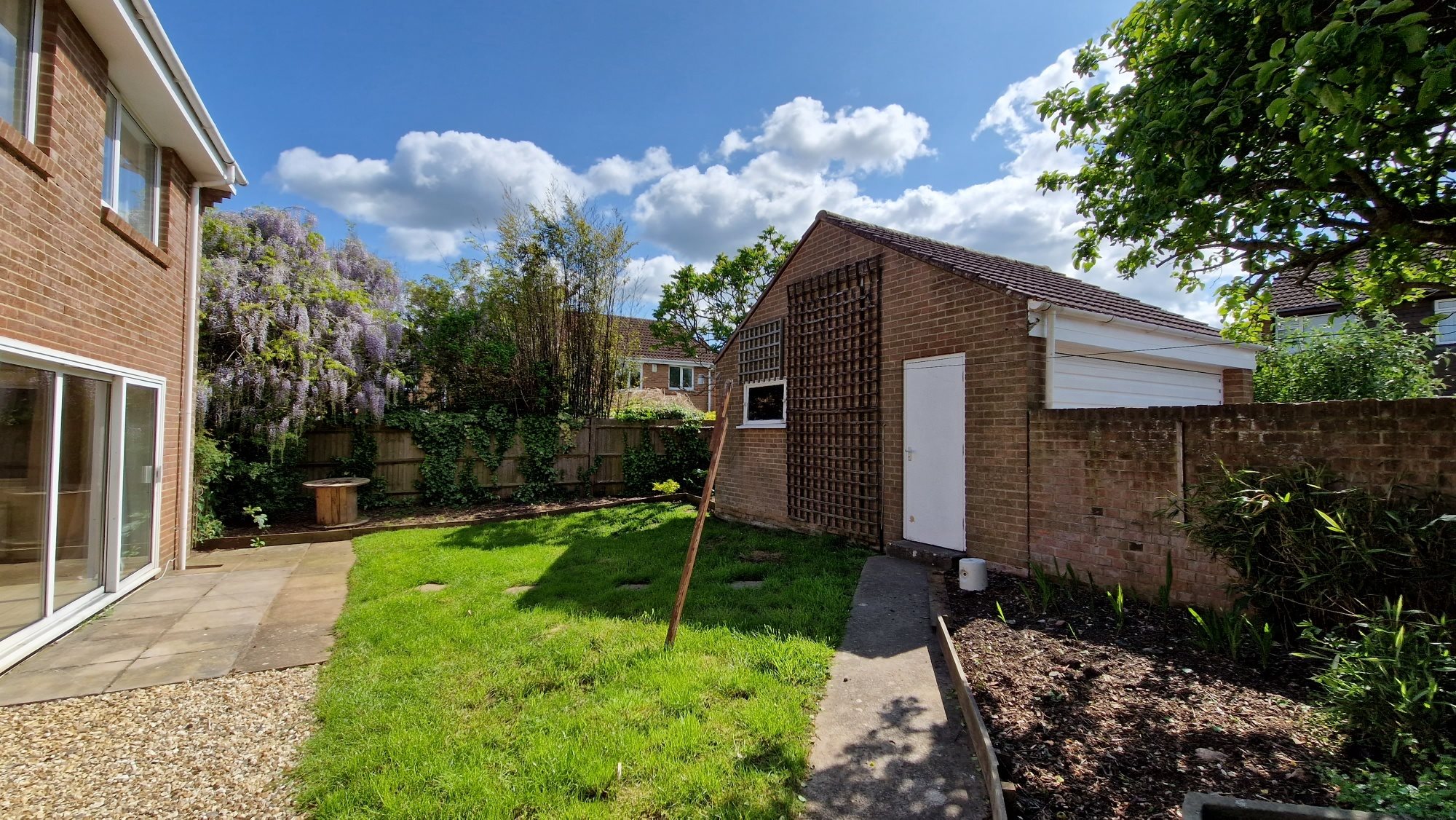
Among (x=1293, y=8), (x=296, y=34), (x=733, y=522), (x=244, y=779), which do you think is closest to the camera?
(x=244, y=779)

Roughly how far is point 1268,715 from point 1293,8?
140 inches

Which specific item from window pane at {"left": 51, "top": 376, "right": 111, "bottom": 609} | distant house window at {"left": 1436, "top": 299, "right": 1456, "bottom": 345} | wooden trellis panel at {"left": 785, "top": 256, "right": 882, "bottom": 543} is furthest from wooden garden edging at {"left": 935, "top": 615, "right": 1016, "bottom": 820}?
distant house window at {"left": 1436, "top": 299, "right": 1456, "bottom": 345}

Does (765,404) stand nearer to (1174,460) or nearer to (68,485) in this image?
(1174,460)

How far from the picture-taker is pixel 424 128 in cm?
958

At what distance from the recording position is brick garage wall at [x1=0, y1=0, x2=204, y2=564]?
392 centimetres

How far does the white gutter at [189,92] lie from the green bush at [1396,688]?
9.08 meters

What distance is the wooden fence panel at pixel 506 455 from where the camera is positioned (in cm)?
1047

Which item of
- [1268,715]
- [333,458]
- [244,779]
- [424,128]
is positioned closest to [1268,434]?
[1268,715]

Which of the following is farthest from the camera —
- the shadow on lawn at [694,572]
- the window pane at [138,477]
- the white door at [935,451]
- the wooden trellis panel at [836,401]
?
the wooden trellis panel at [836,401]

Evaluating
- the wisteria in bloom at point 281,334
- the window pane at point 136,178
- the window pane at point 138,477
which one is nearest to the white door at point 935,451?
the window pane at point 138,477

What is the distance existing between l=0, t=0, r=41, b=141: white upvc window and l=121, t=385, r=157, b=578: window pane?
248 centimetres

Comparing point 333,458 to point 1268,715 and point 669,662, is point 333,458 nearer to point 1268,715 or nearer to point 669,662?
point 669,662

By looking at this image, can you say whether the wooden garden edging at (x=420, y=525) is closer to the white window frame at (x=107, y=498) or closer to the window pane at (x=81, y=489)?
the white window frame at (x=107, y=498)

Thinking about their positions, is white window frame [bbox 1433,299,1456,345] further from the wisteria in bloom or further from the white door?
the wisteria in bloom
